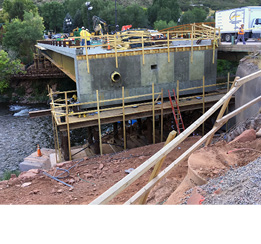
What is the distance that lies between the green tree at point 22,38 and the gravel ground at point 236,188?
5012 cm

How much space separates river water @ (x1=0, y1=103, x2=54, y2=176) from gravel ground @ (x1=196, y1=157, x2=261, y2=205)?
16231mm

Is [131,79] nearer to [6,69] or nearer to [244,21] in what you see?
[244,21]

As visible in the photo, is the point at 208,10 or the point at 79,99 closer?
the point at 79,99

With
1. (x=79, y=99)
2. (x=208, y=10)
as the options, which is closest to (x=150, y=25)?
(x=208, y=10)

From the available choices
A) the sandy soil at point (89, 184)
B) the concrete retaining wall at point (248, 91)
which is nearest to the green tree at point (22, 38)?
the sandy soil at point (89, 184)

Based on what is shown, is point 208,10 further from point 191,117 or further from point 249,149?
point 249,149

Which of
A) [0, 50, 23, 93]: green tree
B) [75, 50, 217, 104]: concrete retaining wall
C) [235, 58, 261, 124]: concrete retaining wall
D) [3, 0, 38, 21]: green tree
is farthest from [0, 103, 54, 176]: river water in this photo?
[3, 0, 38, 21]: green tree

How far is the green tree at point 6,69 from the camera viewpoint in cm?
4225

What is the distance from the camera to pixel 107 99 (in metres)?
17.1

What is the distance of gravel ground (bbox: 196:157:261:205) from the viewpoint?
5.08 meters

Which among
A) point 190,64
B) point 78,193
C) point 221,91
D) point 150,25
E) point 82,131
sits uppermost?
point 150,25

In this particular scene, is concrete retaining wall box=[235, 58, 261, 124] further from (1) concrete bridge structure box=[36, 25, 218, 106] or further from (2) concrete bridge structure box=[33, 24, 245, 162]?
(1) concrete bridge structure box=[36, 25, 218, 106]

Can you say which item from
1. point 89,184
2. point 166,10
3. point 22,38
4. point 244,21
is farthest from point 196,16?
point 89,184
